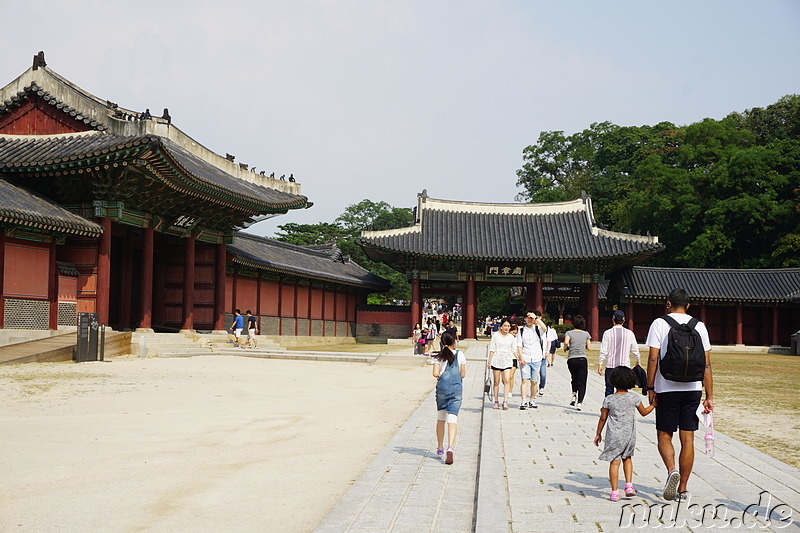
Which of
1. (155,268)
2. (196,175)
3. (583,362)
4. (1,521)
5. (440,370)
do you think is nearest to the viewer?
(1,521)

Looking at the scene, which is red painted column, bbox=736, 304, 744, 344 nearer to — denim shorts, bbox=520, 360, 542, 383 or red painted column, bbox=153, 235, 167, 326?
red painted column, bbox=153, 235, 167, 326

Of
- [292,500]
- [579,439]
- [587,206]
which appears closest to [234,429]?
[292,500]

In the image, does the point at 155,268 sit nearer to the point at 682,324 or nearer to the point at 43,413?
the point at 43,413

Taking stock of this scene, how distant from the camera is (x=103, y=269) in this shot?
23094mm

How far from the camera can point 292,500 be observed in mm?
6516

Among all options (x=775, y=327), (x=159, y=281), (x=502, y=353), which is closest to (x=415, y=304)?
(x=159, y=281)

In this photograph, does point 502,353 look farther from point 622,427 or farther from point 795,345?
point 795,345

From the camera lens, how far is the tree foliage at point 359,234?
60062 millimetres

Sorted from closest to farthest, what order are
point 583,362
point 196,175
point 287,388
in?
point 583,362 < point 287,388 < point 196,175

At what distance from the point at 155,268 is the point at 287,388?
51.6 ft

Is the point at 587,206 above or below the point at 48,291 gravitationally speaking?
above

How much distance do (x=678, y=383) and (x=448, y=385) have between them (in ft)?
8.75

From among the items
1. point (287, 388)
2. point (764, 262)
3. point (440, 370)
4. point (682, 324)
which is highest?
point (764, 262)

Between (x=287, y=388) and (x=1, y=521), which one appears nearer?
(x=1, y=521)
